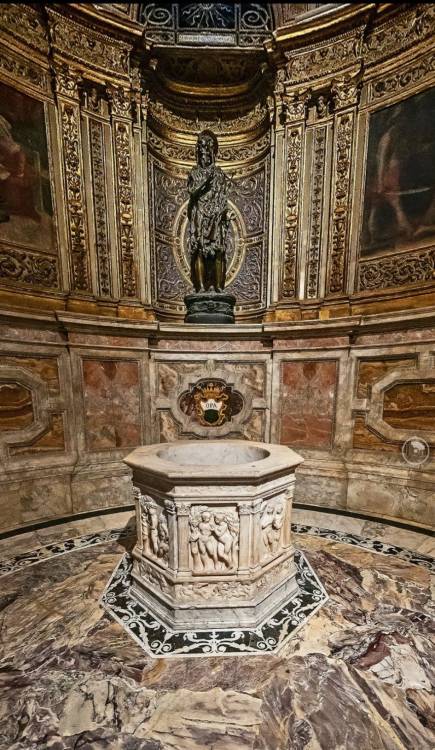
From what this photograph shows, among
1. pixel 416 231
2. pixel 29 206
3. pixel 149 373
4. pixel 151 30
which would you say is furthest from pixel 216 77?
pixel 149 373

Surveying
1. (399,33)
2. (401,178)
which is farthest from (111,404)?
(399,33)

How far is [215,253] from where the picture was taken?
5.37 meters

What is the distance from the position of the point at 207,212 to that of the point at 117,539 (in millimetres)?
5033

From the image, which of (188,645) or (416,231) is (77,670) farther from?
(416,231)

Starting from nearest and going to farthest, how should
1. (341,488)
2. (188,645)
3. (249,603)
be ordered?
(188,645) < (249,603) < (341,488)

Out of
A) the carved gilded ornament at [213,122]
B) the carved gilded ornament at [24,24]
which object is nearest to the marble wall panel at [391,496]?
the carved gilded ornament at [213,122]

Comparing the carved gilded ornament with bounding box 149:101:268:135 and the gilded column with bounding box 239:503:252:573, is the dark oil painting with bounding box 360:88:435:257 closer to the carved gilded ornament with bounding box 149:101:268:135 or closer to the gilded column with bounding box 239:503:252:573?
the carved gilded ornament with bounding box 149:101:268:135

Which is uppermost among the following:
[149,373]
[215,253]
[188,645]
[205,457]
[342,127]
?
[342,127]

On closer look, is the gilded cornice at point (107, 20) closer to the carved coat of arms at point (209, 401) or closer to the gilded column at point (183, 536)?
the carved coat of arms at point (209, 401)

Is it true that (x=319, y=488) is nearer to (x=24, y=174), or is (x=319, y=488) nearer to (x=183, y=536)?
(x=183, y=536)

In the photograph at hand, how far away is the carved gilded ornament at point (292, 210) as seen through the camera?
16.5 ft

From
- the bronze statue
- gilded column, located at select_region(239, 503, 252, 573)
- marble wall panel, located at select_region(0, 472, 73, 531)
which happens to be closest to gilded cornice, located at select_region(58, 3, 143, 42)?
the bronze statue

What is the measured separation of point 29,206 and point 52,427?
123 inches

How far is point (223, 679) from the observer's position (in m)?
2.14
